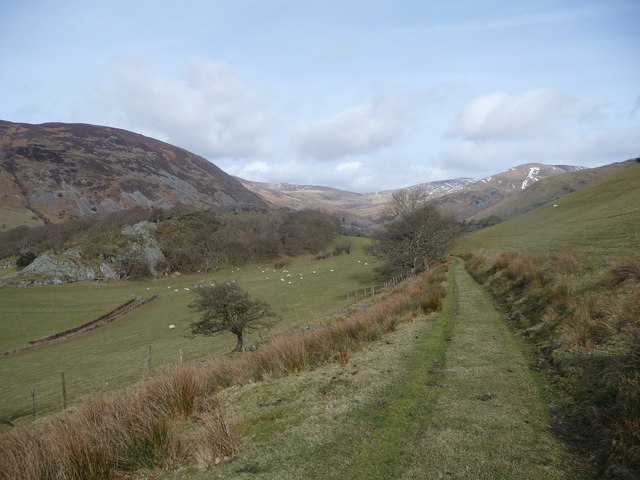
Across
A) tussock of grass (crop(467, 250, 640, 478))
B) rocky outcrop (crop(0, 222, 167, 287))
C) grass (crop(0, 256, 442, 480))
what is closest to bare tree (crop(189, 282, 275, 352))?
grass (crop(0, 256, 442, 480))

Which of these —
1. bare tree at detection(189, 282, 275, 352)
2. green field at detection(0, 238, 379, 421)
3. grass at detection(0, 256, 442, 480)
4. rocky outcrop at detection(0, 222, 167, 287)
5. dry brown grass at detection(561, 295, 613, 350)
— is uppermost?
rocky outcrop at detection(0, 222, 167, 287)

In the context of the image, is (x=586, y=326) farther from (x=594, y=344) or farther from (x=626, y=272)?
(x=626, y=272)

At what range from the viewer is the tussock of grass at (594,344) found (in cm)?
449

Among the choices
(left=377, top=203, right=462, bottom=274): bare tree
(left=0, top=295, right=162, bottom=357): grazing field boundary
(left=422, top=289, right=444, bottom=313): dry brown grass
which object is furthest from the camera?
(left=377, top=203, right=462, bottom=274): bare tree

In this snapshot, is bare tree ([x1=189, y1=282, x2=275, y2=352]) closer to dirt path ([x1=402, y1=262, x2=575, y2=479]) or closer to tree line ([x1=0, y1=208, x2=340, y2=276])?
dirt path ([x1=402, y1=262, x2=575, y2=479])

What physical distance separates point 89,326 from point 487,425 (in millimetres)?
54046

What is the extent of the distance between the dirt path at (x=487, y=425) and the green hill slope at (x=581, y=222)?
26.5 metres

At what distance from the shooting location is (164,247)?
89688 millimetres

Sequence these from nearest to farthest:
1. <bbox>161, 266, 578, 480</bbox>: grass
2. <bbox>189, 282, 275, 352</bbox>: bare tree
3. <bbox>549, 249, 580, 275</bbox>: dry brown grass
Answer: <bbox>161, 266, 578, 480</bbox>: grass < <bbox>549, 249, 580, 275</bbox>: dry brown grass < <bbox>189, 282, 275, 352</bbox>: bare tree

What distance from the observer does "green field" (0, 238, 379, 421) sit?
956 inches

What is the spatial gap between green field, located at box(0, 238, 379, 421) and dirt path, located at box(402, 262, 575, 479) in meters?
16.6

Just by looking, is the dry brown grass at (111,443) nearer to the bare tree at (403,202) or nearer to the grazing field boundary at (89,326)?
the grazing field boundary at (89,326)

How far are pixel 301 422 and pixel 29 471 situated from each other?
12.6 feet

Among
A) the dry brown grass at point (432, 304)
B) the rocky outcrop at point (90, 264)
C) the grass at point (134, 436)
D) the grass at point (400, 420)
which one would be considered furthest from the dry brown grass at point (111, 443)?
the rocky outcrop at point (90, 264)
